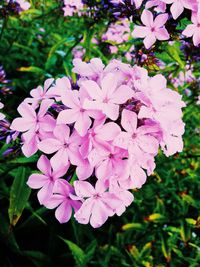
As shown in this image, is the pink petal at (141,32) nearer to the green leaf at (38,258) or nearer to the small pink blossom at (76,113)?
the small pink blossom at (76,113)

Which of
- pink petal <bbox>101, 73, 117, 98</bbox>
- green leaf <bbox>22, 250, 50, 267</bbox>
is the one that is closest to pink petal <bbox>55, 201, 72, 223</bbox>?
pink petal <bbox>101, 73, 117, 98</bbox>

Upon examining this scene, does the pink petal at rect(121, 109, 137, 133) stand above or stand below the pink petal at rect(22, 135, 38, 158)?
above

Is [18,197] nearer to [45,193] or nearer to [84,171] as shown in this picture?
[45,193]

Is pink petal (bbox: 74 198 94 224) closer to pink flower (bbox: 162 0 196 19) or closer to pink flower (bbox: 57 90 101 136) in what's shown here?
pink flower (bbox: 57 90 101 136)

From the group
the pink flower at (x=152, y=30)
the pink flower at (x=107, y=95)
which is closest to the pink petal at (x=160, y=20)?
the pink flower at (x=152, y=30)

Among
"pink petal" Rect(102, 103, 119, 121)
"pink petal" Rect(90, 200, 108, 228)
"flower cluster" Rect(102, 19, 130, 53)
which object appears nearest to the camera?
"pink petal" Rect(102, 103, 119, 121)

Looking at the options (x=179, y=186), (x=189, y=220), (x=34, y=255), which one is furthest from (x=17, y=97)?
(x=189, y=220)

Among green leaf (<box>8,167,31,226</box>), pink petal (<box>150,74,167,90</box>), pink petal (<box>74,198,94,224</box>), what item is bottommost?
green leaf (<box>8,167,31,226</box>)

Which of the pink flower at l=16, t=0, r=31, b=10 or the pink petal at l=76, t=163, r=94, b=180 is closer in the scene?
the pink petal at l=76, t=163, r=94, b=180

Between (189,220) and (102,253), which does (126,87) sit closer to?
(189,220)
